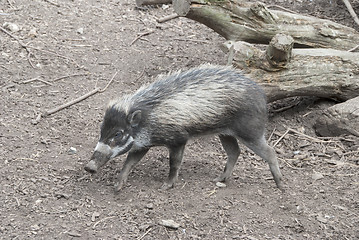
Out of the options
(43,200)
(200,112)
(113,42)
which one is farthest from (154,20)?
(43,200)

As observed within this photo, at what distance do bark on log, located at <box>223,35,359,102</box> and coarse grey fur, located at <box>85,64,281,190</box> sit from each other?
3.10 feet

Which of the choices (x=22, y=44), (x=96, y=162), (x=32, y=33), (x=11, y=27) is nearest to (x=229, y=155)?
(x=96, y=162)

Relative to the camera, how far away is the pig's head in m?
5.93

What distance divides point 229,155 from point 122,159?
1411mm

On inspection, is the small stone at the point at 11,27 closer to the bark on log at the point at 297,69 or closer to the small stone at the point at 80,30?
the small stone at the point at 80,30

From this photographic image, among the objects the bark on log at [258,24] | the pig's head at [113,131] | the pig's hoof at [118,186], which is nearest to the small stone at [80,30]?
the bark on log at [258,24]

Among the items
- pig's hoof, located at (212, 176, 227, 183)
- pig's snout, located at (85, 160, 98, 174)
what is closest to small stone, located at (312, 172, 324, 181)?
pig's hoof, located at (212, 176, 227, 183)

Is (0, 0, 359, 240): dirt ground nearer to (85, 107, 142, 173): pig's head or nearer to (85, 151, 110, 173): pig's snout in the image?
(85, 151, 110, 173): pig's snout

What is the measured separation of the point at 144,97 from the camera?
615 centimetres

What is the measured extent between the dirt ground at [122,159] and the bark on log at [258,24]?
102cm

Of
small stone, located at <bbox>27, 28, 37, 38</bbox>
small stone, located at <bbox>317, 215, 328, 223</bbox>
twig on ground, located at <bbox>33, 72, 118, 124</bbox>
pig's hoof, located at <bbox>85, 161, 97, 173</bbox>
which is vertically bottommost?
twig on ground, located at <bbox>33, 72, 118, 124</bbox>

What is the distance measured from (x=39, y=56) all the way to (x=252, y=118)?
4012 millimetres

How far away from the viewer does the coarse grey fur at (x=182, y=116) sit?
235 inches

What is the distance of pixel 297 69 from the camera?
294 inches
